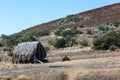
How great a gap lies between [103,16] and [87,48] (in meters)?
30.0

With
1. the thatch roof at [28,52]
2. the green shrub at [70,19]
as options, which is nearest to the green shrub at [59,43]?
the thatch roof at [28,52]

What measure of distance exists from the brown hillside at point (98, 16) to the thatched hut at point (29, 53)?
105 feet

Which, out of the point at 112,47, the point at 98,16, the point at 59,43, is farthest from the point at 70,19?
the point at 112,47

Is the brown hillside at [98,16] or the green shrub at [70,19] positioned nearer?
the brown hillside at [98,16]

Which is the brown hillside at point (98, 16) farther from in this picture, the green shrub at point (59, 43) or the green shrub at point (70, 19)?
the green shrub at point (59, 43)

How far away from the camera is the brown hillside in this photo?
78000 millimetres

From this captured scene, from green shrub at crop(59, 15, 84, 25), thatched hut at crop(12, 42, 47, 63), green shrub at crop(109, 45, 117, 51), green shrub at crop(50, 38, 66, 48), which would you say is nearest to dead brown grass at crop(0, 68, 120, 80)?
thatched hut at crop(12, 42, 47, 63)

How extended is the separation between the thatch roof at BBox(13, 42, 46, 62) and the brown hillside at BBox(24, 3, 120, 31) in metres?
32.0

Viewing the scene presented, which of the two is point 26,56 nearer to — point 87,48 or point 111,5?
point 87,48

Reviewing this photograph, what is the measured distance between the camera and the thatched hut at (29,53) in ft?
141

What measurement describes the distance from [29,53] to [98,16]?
41354 millimetres

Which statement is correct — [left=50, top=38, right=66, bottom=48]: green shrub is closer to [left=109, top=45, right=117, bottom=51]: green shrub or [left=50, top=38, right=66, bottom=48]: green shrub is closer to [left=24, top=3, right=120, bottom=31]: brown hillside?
[left=109, top=45, right=117, bottom=51]: green shrub

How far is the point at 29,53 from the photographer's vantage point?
4294cm

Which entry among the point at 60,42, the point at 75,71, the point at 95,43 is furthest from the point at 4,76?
the point at 60,42
